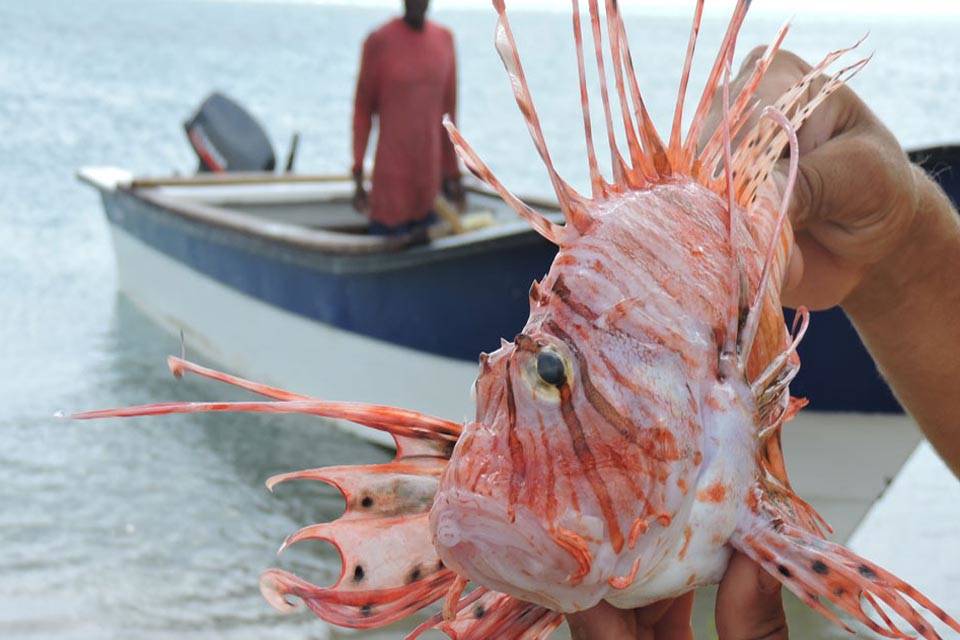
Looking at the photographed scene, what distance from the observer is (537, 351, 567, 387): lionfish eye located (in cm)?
111

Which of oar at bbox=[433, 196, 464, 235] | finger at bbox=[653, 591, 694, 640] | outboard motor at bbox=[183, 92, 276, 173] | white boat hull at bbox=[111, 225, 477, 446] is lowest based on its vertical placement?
white boat hull at bbox=[111, 225, 477, 446]

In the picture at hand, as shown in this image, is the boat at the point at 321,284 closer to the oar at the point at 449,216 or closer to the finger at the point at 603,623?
the oar at the point at 449,216

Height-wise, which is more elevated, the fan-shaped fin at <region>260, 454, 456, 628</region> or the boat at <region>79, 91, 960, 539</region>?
the fan-shaped fin at <region>260, 454, 456, 628</region>

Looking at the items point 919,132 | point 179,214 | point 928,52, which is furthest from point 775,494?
point 928,52

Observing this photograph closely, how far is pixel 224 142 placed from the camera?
11.5 meters

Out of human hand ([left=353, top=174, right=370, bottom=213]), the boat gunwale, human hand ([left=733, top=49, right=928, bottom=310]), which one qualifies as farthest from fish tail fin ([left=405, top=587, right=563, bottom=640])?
human hand ([left=353, top=174, right=370, bottom=213])

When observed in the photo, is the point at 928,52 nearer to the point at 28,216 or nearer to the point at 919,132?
the point at 919,132

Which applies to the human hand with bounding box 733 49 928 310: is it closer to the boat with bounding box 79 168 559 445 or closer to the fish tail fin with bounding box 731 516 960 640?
the fish tail fin with bounding box 731 516 960 640

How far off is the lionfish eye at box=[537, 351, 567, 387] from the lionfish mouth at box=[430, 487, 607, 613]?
122 mm

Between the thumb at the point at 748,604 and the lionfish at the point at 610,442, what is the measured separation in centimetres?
2

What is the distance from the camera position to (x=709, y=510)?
1.15 m

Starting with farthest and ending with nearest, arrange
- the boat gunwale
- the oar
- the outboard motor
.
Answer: the outboard motor → the oar → the boat gunwale

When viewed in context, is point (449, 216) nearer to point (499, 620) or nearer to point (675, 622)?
point (675, 622)

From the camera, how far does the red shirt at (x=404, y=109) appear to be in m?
7.41
